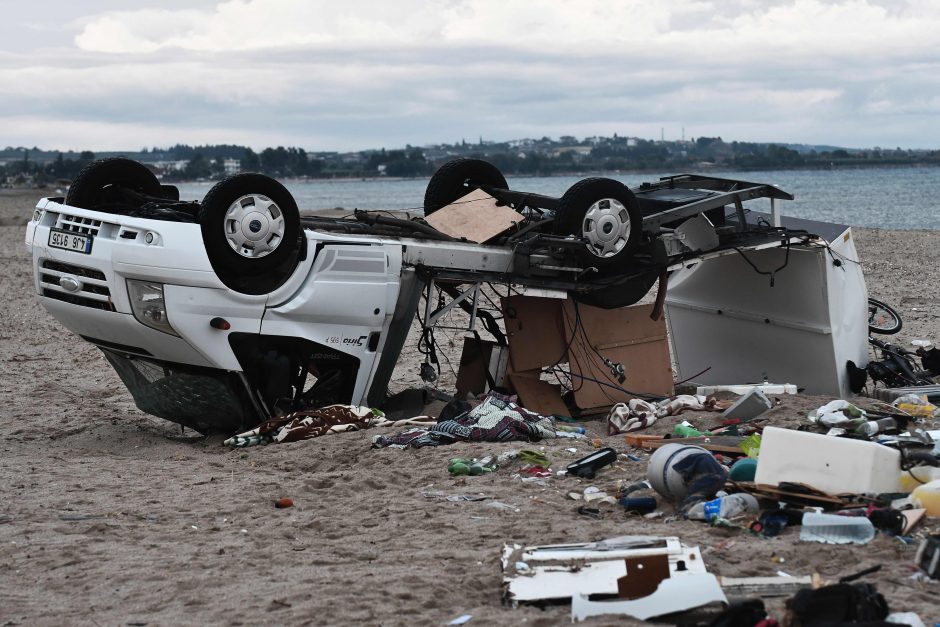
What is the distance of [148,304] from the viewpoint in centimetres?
794

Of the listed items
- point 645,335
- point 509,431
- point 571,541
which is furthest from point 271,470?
point 645,335

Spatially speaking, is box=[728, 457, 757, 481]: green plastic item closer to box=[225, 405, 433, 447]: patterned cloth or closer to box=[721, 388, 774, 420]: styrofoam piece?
box=[721, 388, 774, 420]: styrofoam piece

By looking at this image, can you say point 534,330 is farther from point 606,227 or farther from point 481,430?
point 481,430

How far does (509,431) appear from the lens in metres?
8.00

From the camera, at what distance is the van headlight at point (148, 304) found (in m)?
7.91

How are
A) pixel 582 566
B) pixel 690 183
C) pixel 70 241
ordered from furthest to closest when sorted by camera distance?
pixel 690 183 < pixel 70 241 < pixel 582 566

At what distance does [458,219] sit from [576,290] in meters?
1.05

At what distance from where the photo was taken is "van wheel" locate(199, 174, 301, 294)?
785 cm

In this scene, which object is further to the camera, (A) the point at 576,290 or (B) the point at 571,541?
(A) the point at 576,290

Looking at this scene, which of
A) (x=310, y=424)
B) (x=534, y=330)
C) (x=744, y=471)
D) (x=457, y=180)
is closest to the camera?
(x=744, y=471)

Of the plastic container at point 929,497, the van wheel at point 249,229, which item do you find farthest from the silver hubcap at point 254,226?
the plastic container at point 929,497

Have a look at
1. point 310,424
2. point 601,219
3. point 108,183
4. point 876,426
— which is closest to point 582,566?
point 876,426

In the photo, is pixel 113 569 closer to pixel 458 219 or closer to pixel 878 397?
pixel 458 219

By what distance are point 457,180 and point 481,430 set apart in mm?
2835
